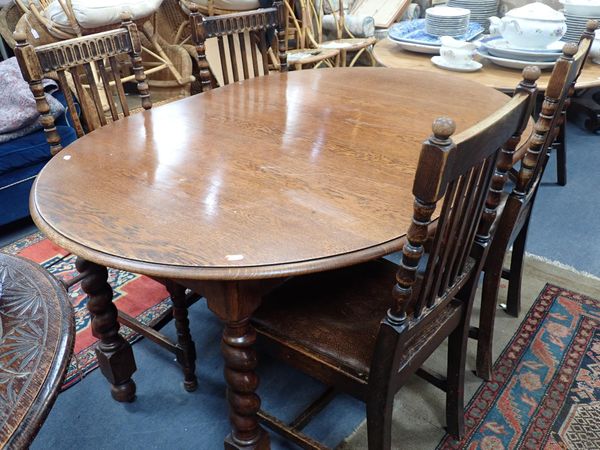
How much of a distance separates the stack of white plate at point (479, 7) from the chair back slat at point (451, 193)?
2310 mm

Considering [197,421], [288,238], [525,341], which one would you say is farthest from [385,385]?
[525,341]

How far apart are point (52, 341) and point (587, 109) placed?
3.65 m

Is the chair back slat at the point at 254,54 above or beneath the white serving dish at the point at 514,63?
above

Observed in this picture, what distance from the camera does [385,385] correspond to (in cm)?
96

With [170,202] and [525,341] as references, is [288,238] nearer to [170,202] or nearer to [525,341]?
[170,202]

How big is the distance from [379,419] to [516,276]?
97 cm

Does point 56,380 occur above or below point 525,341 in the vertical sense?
above

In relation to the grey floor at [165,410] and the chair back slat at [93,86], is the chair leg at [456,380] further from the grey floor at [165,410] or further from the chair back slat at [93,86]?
the chair back slat at [93,86]

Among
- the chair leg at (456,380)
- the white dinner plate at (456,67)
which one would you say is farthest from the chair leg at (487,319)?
the white dinner plate at (456,67)

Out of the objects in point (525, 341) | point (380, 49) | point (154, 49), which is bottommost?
point (525, 341)

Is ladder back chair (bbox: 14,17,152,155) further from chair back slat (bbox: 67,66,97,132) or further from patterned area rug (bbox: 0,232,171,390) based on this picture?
A: patterned area rug (bbox: 0,232,171,390)

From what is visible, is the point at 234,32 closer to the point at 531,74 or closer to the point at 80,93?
the point at 80,93

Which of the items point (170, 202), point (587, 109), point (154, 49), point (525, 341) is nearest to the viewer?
point (170, 202)

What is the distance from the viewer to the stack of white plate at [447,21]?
235cm
